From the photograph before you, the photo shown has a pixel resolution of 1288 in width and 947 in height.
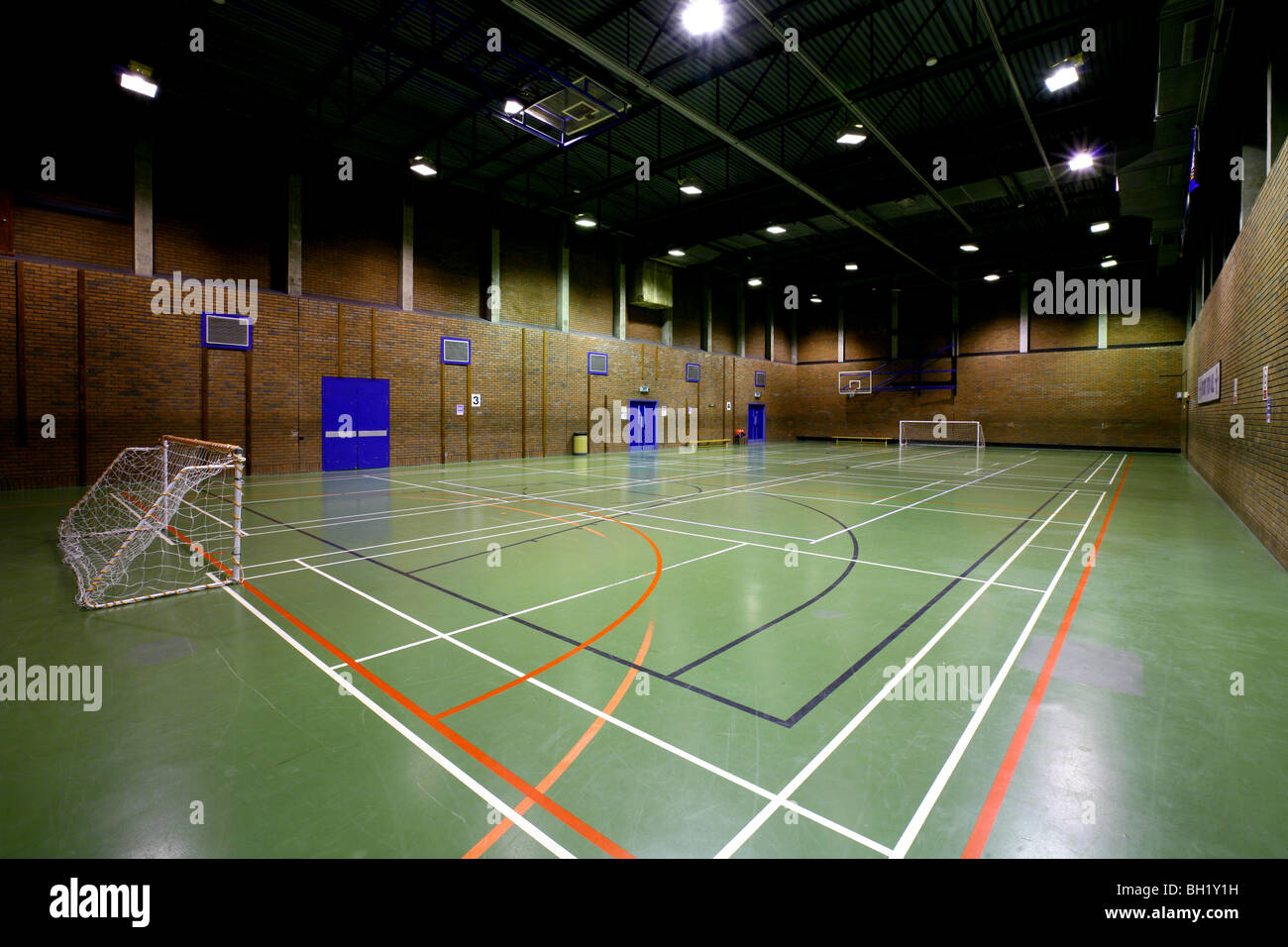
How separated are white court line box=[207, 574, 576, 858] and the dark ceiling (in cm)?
1029

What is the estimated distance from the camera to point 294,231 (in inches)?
632

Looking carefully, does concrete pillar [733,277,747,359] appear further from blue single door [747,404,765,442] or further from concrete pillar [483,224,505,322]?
concrete pillar [483,224,505,322]

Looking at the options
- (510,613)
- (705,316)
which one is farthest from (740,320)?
(510,613)

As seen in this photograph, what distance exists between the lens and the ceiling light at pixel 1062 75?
1056cm

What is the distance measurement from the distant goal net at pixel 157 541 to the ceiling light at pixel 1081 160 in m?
18.7

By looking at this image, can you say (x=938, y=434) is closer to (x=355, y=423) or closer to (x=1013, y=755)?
(x=355, y=423)

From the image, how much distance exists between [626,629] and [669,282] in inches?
965

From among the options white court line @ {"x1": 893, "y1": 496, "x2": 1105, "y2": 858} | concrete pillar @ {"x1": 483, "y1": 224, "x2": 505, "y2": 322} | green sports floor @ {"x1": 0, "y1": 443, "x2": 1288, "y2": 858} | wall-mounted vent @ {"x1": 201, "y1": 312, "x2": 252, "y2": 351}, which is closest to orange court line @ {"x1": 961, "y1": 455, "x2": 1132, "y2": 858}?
green sports floor @ {"x1": 0, "y1": 443, "x2": 1288, "y2": 858}

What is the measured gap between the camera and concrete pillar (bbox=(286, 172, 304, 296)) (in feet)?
52.2

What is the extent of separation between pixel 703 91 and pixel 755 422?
2135cm

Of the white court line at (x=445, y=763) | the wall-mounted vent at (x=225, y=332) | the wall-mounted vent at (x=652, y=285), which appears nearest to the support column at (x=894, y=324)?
the wall-mounted vent at (x=652, y=285)
